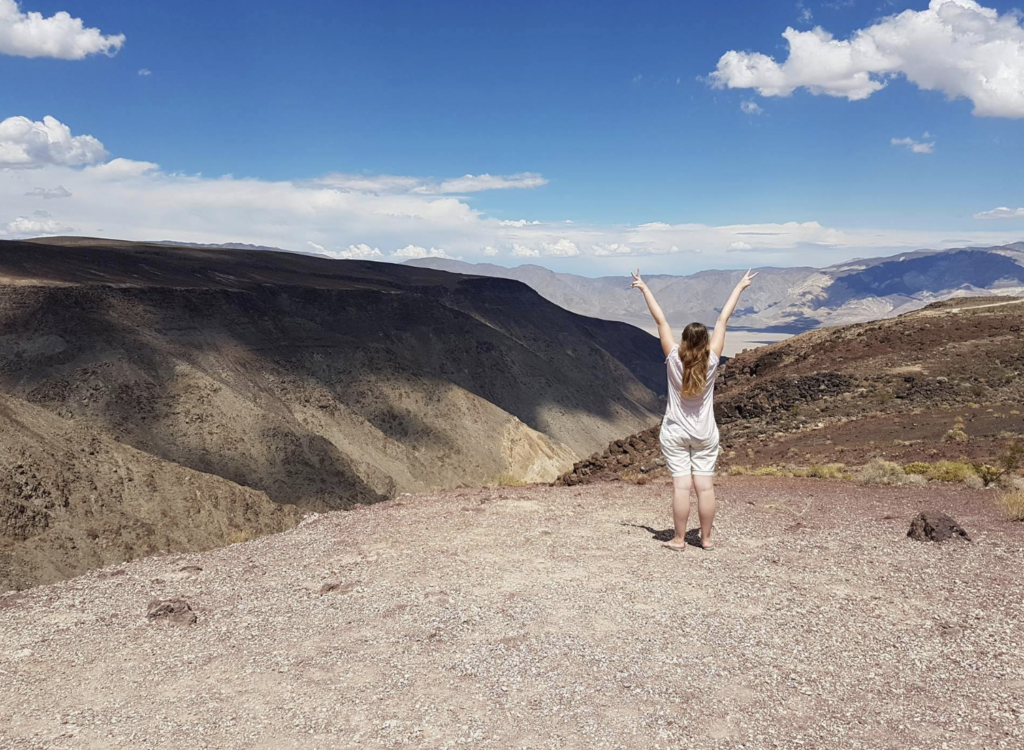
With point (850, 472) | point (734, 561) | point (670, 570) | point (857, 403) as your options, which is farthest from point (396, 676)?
point (857, 403)

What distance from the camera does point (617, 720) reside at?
15.8 feet

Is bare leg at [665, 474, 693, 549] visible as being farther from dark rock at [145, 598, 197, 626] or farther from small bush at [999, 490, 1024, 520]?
dark rock at [145, 598, 197, 626]

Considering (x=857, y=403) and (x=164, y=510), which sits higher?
(x=857, y=403)

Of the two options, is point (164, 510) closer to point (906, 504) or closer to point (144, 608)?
point (144, 608)

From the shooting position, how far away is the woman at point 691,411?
7363 millimetres

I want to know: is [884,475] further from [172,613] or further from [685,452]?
[172,613]

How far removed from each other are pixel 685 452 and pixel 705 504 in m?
0.68

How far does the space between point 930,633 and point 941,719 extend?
1525 millimetres

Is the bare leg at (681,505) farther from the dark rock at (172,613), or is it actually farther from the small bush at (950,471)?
the small bush at (950,471)

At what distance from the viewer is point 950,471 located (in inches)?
501

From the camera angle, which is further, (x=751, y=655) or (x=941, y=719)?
(x=751, y=655)

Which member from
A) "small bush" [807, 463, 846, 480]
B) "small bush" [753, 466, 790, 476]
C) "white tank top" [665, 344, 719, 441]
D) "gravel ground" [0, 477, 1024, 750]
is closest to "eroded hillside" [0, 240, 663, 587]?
"small bush" [753, 466, 790, 476]

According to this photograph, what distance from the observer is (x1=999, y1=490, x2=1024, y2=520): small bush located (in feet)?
30.5

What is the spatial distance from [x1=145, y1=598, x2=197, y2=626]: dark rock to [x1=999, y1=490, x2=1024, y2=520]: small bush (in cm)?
993
